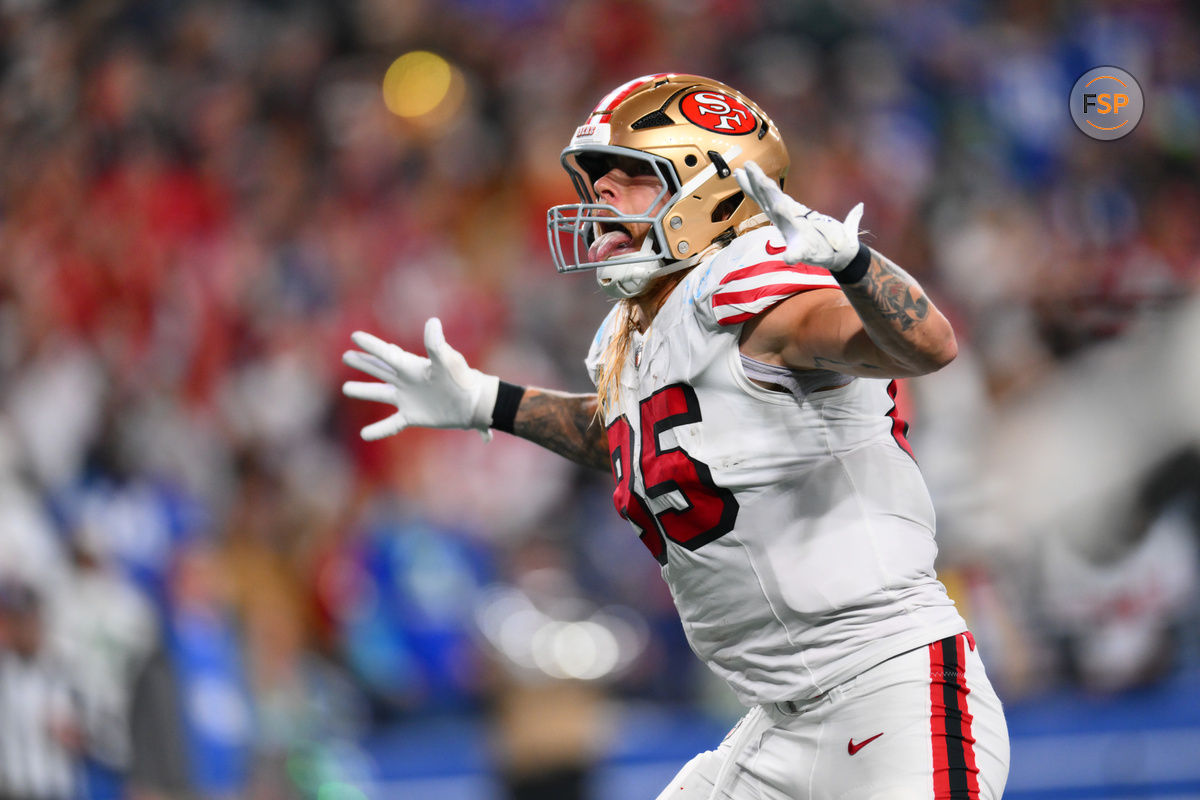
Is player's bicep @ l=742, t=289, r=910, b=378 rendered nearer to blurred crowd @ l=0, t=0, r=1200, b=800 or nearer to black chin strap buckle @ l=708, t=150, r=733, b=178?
black chin strap buckle @ l=708, t=150, r=733, b=178

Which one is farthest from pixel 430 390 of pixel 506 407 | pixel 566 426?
pixel 566 426

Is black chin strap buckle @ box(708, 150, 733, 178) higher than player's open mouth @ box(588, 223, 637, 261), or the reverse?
black chin strap buckle @ box(708, 150, 733, 178)

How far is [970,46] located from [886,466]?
21.5 ft

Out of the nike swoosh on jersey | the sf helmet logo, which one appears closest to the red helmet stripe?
the sf helmet logo

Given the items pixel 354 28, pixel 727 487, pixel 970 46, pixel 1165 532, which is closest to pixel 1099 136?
pixel 727 487

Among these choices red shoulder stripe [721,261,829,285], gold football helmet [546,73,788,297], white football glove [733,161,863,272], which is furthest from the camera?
gold football helmet [546,73,788,297]

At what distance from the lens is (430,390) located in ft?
12.6

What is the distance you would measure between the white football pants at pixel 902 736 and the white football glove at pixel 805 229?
34.4 inches

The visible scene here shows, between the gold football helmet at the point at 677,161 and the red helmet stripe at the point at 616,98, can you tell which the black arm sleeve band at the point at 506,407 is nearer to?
the gold football helmet at the point at 677,161

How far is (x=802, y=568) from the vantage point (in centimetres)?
292

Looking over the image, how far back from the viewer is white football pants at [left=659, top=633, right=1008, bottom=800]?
2.82 metres

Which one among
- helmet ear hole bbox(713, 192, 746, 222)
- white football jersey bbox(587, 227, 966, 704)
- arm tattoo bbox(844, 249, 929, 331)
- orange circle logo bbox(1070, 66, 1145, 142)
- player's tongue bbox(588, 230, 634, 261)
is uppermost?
orange circle logo bbox(1070, 66, 1145, 142)

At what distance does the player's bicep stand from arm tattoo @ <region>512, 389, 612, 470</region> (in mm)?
885

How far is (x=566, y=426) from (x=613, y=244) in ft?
2.00
